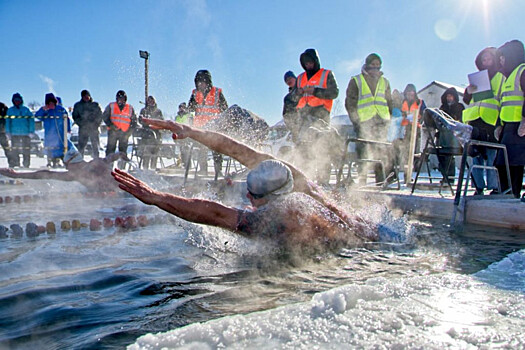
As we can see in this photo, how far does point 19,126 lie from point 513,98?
12705mm

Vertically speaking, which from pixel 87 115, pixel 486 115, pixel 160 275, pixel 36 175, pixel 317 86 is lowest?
pixel 160 275

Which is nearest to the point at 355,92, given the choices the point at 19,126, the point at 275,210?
the point at 275,210

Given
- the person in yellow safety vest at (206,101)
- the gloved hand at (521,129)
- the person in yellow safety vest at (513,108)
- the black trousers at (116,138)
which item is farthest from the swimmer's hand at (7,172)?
the gloved hand at (521,129)

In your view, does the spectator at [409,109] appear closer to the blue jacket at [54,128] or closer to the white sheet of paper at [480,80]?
the white sheet of paper at [480,80]

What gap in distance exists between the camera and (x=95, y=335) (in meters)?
1.88

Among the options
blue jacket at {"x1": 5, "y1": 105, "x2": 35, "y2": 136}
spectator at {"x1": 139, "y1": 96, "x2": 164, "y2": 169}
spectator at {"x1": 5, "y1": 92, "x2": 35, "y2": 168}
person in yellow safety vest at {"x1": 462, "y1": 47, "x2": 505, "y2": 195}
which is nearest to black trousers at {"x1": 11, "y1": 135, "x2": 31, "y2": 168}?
spectator at {"x1": 5, "y1": 92, "x2": 35, "y2": 168}

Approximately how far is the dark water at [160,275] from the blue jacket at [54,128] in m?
9.60

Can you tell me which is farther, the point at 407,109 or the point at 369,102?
the point at 407,109

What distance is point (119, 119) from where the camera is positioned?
35.2 feet

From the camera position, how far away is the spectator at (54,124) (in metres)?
12.6

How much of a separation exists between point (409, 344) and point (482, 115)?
508 cm

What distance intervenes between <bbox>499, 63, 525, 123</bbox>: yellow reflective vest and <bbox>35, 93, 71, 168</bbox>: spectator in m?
11.6

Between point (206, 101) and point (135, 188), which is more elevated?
point (206, 101)

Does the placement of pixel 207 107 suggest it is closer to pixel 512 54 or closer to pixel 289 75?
pixel 289 75
